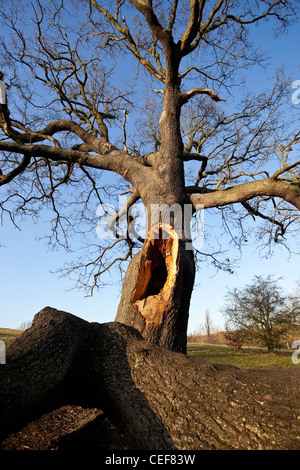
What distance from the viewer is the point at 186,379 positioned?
2215 millimetres

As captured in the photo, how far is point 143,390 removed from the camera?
2.24 metres

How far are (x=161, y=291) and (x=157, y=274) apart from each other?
0.46 metres

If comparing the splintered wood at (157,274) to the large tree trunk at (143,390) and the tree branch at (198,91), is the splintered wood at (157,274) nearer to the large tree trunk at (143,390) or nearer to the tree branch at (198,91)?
the large tree trunk at (143,390)

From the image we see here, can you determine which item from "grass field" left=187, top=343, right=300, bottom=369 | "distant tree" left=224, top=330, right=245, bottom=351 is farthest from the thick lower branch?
"distant tree" left=224, top=330, right=245, bottom=351

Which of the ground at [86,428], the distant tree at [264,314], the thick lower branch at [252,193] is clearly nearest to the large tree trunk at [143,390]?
the ground at [86,428]

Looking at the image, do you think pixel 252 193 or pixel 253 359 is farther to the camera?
pixel 253 359

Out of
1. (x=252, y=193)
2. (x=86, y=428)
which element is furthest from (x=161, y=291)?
(x=252, y=193)

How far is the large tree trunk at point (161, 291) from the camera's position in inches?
157

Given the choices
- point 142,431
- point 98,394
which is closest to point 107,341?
point 98,394

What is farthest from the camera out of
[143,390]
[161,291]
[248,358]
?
[248,358]

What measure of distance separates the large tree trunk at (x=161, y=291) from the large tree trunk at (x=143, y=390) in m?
1.36

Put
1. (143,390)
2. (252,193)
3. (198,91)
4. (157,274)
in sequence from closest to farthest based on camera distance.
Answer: (143,390), (157,274), (252,193), (198,91)

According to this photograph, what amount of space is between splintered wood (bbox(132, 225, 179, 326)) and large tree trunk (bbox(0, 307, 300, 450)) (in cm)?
136

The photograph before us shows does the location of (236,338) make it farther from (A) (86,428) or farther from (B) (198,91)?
(A) (86,428)
